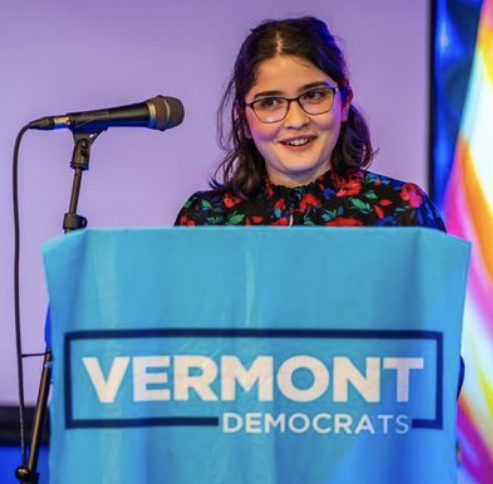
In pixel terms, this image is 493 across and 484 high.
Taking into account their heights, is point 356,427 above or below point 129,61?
below

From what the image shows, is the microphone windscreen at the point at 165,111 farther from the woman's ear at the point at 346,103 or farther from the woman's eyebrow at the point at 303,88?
the woman's ear at the point at 346,103

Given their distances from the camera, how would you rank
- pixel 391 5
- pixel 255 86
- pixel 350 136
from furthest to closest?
pixel 391 5, pixel 350 136, pixel 255 86

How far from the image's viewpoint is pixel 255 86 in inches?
59.9

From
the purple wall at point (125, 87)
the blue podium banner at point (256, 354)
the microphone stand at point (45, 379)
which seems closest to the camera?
the blue podium banner at point (256, 354)

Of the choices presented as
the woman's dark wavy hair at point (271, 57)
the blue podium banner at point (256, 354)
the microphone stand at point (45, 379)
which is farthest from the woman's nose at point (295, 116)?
the blue podium banner at point (256, 354)

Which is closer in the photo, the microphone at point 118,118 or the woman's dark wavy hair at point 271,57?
the microphone at point 118,118

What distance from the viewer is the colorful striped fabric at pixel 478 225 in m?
2.36

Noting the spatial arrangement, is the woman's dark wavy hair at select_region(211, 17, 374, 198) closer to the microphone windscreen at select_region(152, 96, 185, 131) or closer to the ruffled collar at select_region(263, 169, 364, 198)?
the ruffled collar at select_region(263, 169, 364, 198)

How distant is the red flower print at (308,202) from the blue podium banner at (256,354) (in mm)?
754

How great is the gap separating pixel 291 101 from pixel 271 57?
0.39 feet

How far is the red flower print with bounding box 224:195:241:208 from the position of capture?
162cm

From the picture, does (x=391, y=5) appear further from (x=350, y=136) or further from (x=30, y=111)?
(x=30, y=111)

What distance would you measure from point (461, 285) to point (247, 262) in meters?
0.22

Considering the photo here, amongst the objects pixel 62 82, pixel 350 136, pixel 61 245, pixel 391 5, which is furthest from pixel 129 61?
pixel 61 245
